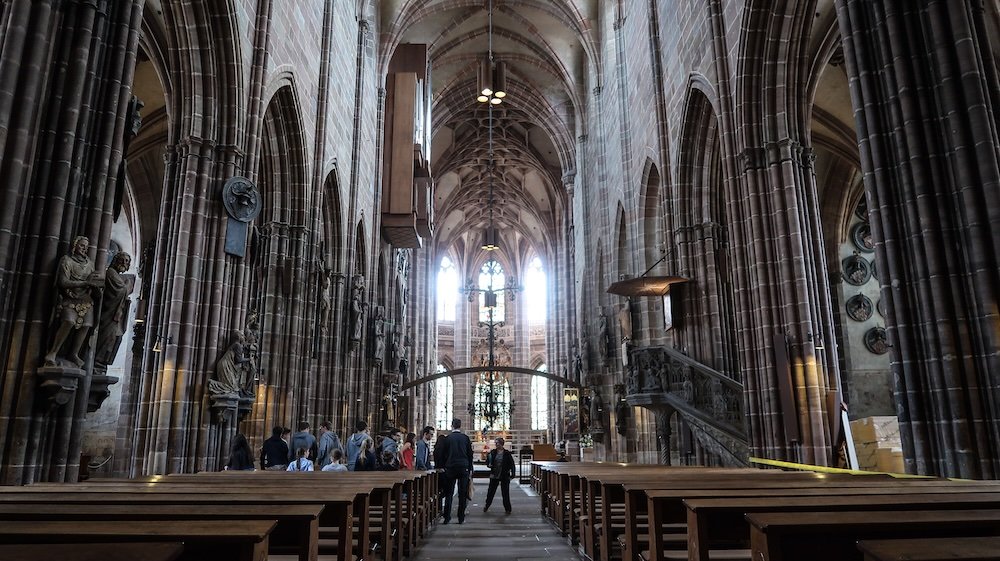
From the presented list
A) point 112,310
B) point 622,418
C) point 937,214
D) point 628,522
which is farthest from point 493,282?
point 628,522

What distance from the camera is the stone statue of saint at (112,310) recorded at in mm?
6184

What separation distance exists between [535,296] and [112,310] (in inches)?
1568

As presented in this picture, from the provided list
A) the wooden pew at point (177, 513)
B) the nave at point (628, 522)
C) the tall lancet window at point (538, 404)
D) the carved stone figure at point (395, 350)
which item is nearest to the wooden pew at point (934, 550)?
the nave at point (628, 522)

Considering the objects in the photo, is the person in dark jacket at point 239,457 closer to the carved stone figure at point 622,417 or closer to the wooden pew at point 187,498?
the wooden pew at point 187,498

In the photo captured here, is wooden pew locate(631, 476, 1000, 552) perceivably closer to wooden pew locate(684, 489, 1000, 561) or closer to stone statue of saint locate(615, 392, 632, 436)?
wooden pew locate(684, 489, 1000, 561)

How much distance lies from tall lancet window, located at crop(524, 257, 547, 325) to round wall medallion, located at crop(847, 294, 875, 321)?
2669 cm

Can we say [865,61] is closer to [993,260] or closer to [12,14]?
[993,260]

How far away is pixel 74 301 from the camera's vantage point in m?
5.84

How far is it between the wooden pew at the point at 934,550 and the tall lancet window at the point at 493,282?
43803mm

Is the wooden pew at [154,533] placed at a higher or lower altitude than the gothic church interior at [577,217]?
lower

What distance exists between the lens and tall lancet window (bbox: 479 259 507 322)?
45875 millimetres

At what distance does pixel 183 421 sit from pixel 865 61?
932 centimetres

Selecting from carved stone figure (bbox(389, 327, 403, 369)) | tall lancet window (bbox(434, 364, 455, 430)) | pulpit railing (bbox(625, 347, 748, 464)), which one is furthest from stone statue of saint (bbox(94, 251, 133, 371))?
tall lancet window (bbox(434, 364, 455, 430))

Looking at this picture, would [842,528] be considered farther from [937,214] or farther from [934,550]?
[937,214]
